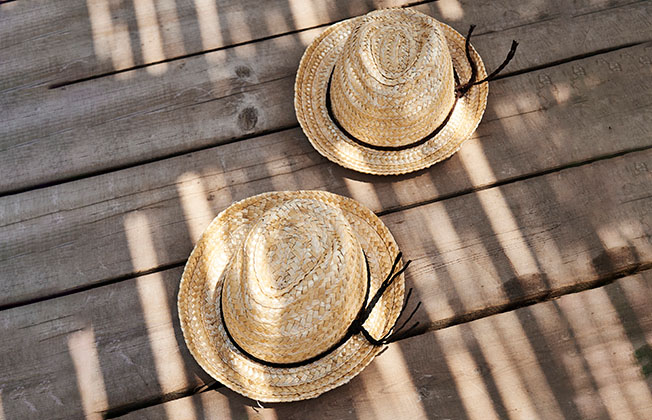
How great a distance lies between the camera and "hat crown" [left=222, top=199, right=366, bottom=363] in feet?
3.34

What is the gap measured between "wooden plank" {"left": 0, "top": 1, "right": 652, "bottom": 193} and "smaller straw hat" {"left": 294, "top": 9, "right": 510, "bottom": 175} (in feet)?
0.35

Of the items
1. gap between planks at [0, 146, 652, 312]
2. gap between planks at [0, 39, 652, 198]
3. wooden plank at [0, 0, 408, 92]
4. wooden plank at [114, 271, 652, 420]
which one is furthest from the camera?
wooden plank at [0, 0, 408, 92]

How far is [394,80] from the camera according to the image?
1.23 m

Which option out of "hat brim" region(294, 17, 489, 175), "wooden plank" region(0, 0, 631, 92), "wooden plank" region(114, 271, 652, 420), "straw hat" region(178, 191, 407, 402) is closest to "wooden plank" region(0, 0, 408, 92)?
"wooden plank" region(0, 0, 631, 92)

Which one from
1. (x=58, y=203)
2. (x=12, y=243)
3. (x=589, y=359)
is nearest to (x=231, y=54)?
(x=58, y=203)

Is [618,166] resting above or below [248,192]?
below

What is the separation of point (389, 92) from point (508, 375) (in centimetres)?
68

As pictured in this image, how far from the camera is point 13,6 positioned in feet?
5.43

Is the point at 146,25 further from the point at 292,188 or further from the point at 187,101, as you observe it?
the point at 292,188

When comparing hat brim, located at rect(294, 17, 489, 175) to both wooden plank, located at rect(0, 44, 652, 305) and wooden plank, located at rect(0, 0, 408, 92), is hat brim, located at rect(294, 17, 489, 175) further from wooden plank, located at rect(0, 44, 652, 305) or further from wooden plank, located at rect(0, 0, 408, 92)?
wooden plank, located at rect(0, 0, 408, 92)

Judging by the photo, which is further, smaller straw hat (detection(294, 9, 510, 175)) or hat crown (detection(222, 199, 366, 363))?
smaller straw hat (detection(294, 9, 510, 175))

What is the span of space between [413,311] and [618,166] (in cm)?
66

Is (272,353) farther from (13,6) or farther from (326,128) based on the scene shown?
(13,6)

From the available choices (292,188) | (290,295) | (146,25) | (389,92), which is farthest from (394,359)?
(146,25)
